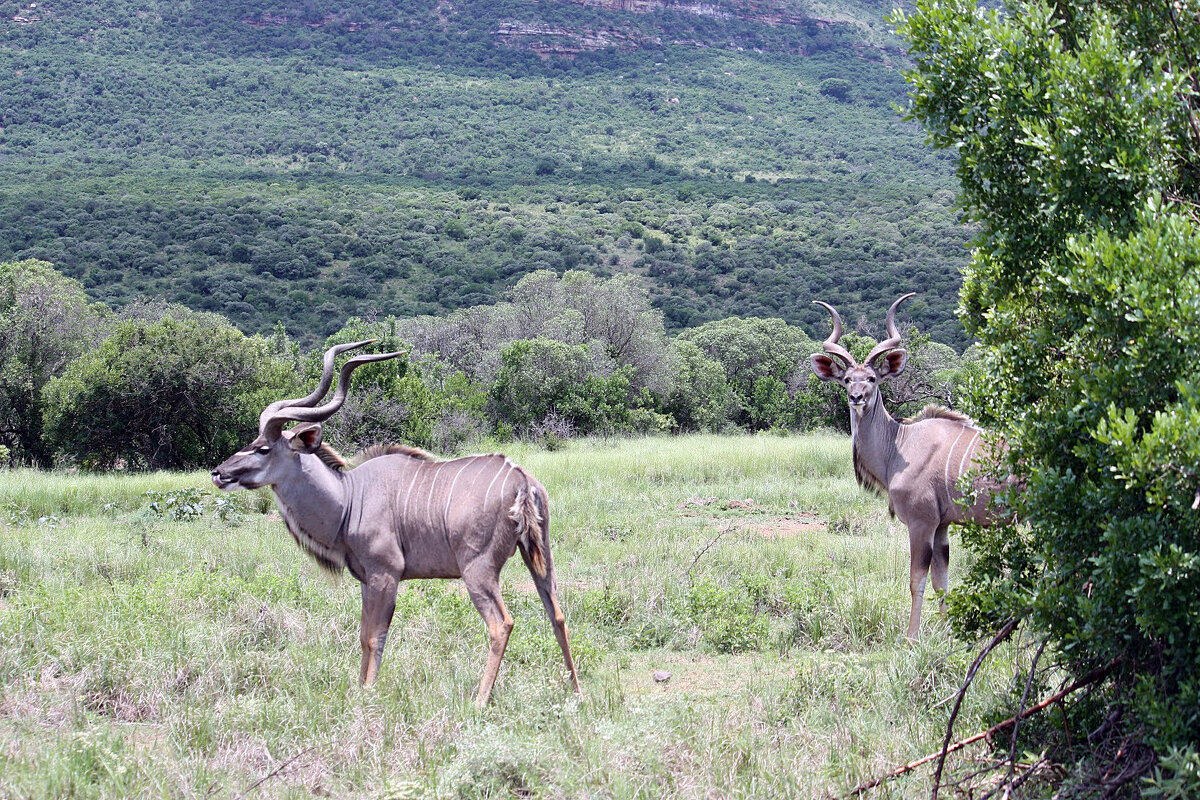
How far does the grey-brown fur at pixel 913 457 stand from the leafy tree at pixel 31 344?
53.0 ft

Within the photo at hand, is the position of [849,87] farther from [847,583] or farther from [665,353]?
[847,583]

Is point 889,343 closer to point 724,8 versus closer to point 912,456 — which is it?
point 912,456

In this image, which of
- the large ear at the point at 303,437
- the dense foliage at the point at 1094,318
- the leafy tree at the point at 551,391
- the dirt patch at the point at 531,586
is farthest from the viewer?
the leafy tree at the point at 551,391

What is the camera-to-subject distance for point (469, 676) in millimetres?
6051

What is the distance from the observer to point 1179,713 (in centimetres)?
362

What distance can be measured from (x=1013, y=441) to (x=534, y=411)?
19.8 metres

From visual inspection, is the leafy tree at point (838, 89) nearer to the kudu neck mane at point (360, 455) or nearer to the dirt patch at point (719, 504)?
the dirt patch at point (719, 504)

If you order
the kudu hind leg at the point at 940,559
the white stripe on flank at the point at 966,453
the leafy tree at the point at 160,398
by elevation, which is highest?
the white stripe on flank at the point at 966,453

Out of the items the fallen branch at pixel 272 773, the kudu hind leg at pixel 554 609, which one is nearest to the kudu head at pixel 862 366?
the kudu hind leg at pixel 554 609

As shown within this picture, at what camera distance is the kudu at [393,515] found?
20.1 feet

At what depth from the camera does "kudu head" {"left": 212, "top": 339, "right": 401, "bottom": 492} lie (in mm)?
6359

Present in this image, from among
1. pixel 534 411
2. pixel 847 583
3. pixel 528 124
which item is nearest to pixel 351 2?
pixel 528 124

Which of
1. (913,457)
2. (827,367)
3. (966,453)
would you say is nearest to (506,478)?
(913,457)

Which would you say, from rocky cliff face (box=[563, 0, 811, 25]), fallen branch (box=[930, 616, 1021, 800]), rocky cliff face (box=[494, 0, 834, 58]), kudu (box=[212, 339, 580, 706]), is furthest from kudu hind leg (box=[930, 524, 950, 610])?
rocky cliff face (box=[563, 0, 811, 25])
